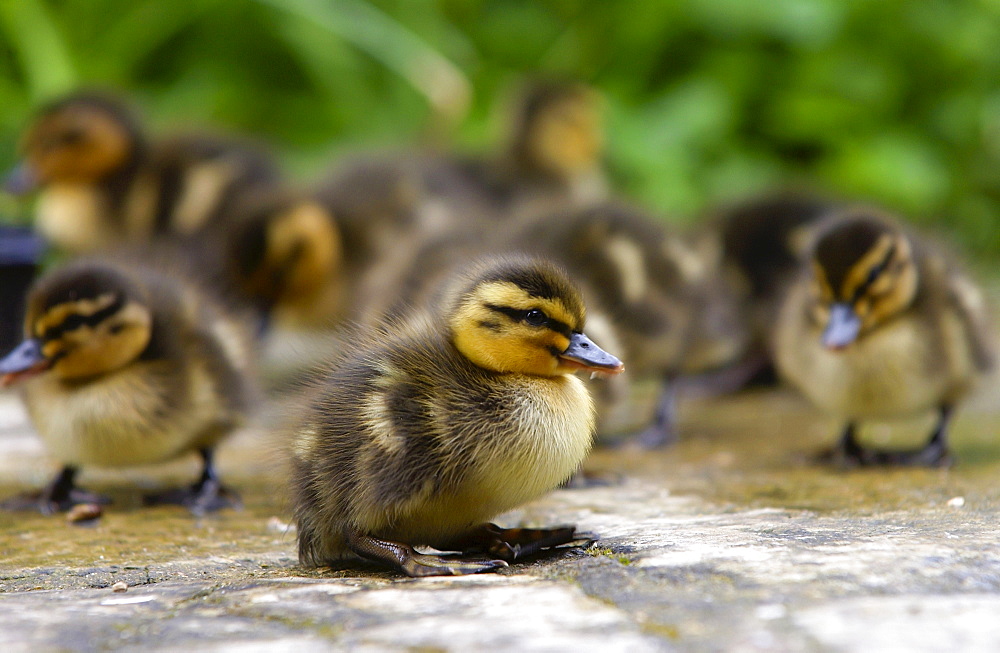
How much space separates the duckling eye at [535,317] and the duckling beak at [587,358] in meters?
0.08

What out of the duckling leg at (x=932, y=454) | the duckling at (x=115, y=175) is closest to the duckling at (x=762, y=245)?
the duckling leg at (x=932, y=454)

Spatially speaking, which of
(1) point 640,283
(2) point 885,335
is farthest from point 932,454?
(1) point 640,283

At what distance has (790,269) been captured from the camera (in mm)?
4832

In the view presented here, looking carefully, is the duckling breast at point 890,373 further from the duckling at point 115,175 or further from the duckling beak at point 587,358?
the duckling at point 115,175

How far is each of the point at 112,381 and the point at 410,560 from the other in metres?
1.29

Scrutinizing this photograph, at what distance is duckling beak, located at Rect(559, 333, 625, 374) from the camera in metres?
2.30

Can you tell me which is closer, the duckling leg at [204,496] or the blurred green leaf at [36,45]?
the duckling leg at [204,496]

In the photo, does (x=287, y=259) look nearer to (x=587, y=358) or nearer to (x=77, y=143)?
(x=77, y=143)

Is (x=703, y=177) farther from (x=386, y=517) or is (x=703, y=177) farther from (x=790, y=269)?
(x=386, y=517)

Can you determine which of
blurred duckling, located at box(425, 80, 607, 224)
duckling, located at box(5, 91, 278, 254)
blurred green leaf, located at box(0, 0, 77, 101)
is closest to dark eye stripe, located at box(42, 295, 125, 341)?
duckling, located at box(5, 91, 278, 254)

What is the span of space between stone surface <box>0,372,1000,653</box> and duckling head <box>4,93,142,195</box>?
2734 mm

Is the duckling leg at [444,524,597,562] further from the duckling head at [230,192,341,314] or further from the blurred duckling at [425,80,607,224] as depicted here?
the blurred duckling at [425,80,607,224]

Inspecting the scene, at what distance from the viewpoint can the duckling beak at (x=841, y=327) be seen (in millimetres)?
3252

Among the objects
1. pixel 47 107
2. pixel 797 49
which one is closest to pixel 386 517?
pixel 47 107
